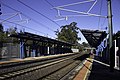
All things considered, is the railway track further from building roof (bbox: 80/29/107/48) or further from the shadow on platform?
building roof (bbox: 80/29/107/48)

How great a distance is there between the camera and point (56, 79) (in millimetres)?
16172

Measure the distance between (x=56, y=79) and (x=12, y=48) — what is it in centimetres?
3265

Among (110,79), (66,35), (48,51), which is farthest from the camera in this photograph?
(66,35)

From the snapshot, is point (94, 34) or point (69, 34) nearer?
point (94, 34)

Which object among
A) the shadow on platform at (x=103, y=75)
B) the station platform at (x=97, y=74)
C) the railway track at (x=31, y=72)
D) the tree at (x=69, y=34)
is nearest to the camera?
the shadow on platform at (x=103, y=75)

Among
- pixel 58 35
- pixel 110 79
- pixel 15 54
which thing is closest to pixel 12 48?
pixel 15 54

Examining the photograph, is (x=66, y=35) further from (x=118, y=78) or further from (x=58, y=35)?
(x=118, y=78)

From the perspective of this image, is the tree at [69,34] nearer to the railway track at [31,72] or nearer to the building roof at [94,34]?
the building roof at [94,34]

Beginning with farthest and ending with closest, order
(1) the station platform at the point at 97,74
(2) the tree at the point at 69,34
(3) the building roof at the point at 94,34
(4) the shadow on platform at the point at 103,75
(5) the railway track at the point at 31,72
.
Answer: (2) the tree at the point at 69,34 < (3) the building roof at the point at 94,34 < (5) the railway track at the point at 31,72 < (1) the station platform at the point at 97,74 < (4) the shadow on platform at the point at 103,75

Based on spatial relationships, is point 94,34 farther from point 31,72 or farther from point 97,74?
point 97,74

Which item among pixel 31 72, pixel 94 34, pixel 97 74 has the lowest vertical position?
pixel 31 72

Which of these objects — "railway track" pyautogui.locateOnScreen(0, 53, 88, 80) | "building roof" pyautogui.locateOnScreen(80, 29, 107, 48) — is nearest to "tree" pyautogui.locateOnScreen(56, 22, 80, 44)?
"building roof" pyautogui.locateOnScreen(80, 29, 107, 48)

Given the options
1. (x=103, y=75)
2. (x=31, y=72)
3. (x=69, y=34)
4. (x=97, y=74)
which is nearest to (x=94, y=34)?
(x=31, y=72)

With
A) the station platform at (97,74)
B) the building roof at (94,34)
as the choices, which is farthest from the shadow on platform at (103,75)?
the building roof at (94,34)
